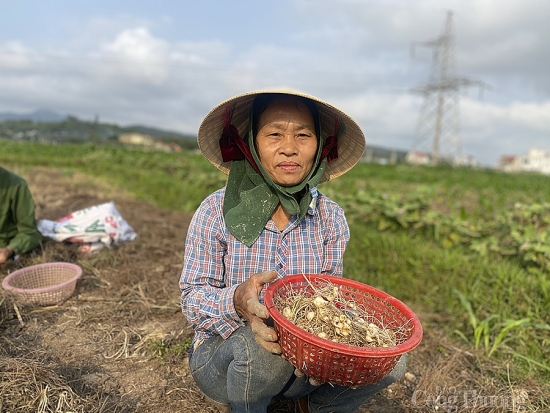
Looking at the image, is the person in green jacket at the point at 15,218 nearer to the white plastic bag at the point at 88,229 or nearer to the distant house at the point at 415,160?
the white plastic bag at the point at 88,229

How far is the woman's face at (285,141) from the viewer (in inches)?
67.5

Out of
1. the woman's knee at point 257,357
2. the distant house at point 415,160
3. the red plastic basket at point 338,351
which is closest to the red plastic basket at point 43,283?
the woman's knee at point 257,357

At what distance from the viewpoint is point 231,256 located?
5.82ft

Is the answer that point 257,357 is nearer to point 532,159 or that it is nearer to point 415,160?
point 415,160

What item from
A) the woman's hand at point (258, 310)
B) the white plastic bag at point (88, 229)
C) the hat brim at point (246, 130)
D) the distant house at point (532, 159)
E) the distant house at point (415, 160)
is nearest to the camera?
the woman's hand at point (258, 310)

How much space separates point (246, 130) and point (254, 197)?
0.42 m

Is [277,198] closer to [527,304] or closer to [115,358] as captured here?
[115,358]

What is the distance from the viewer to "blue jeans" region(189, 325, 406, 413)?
1514 millimetres

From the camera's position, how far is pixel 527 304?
3172 mm

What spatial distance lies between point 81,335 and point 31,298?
21.4 inches

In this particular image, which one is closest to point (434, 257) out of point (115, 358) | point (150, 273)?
point (150, 273)

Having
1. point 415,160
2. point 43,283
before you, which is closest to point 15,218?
point 43,283

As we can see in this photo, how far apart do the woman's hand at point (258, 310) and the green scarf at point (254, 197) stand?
1.00 feet

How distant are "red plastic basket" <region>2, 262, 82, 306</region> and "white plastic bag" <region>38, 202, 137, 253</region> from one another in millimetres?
617
